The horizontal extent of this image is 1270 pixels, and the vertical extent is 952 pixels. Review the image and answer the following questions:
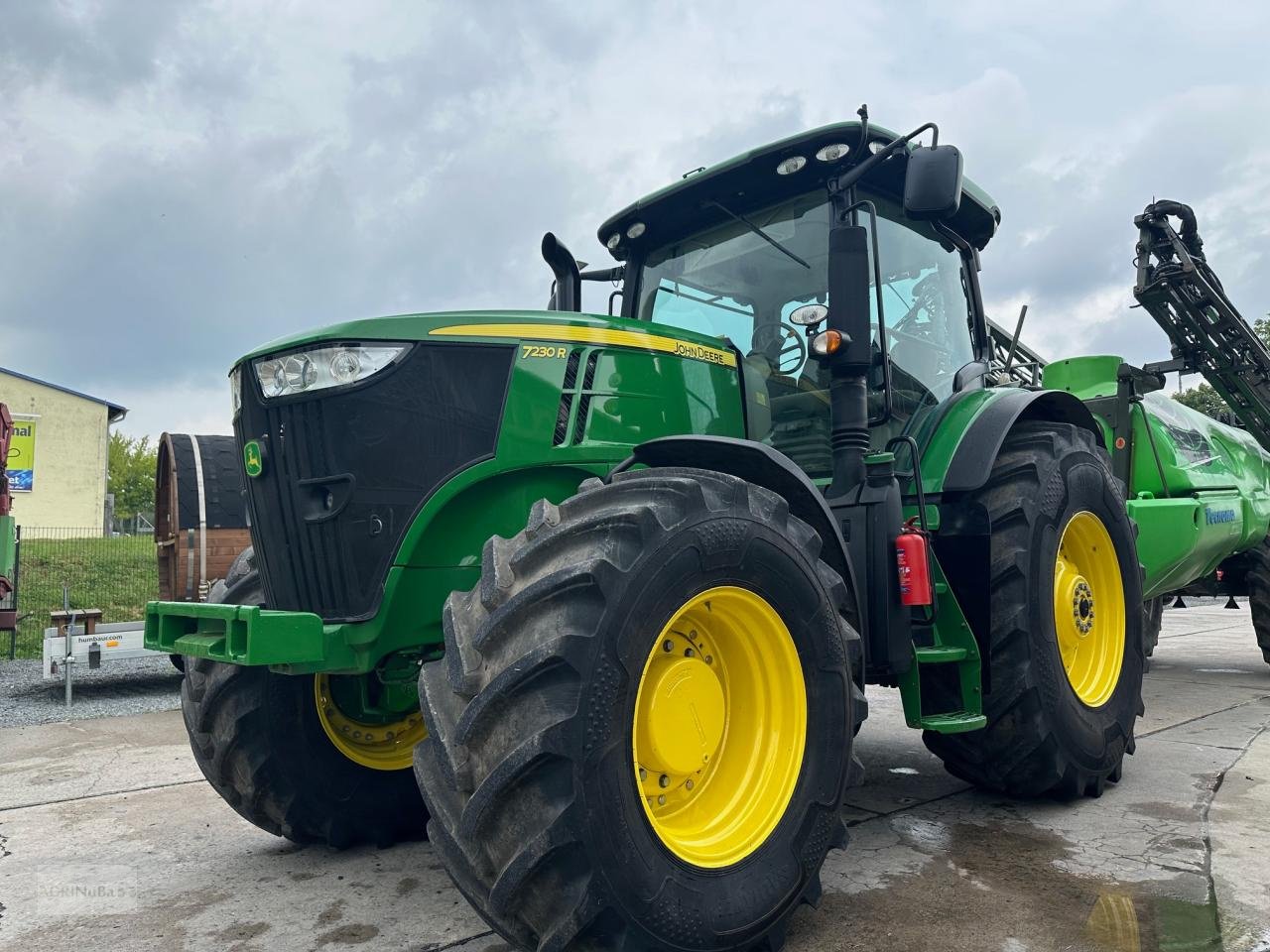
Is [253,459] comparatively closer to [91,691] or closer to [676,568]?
[676,568]

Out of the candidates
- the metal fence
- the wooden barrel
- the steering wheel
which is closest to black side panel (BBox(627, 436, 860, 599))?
the steering wheel

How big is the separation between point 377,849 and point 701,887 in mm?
1813

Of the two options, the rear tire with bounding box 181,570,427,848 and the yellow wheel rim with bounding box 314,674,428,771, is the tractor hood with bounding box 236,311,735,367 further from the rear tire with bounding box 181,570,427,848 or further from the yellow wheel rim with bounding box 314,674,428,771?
the yellow wheel rim with bounding box 314,674,428,771

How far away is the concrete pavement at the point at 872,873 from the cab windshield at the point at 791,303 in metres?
1.55

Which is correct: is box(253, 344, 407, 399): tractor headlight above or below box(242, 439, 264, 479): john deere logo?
above

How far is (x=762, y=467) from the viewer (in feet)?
10.1

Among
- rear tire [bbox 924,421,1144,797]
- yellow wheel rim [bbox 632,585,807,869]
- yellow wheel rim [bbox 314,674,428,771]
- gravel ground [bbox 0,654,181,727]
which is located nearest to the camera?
yellow wheel rim [bbox 632,585,807,869]

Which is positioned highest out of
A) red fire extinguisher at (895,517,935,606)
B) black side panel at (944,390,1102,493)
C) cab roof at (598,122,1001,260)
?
cab roof at (598,122,1001,260)

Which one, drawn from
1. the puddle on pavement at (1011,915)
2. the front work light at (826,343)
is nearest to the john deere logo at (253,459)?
the front work light at (826,343)

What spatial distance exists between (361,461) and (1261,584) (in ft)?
26.3

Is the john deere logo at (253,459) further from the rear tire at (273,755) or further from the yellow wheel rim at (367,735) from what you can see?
the yellow wheel rim at (367,735)

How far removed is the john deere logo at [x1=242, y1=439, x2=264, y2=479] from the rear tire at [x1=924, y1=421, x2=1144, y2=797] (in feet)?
8.93

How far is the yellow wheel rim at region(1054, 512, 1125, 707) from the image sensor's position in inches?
165

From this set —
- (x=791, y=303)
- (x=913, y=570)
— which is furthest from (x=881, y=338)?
(x=913, y=570)
